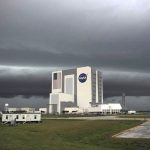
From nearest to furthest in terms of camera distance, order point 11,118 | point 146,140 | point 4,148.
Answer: point 4,148
point 146,140
point 11,118

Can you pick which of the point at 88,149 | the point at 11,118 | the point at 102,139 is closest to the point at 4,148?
the point at 88,149

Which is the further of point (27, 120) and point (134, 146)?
point (27, 120)

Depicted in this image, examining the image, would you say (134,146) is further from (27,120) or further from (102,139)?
(27,120)

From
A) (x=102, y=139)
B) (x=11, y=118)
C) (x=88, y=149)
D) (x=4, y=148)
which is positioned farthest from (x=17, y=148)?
(x=11, y=118)

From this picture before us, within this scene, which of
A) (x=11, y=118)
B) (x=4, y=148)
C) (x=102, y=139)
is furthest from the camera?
(x=11, y=118)

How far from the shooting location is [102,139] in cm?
5512

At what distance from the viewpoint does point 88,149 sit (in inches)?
1645

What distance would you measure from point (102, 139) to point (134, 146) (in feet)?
32.9

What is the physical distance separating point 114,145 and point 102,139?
7640 mm

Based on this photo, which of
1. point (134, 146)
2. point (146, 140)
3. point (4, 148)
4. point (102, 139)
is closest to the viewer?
point (4, 148)

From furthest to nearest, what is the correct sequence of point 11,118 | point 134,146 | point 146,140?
point 11,118
point 146,140
point 134,146

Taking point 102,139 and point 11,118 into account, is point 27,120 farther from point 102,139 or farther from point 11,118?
point 102,139

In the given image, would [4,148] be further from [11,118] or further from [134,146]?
[11,118]

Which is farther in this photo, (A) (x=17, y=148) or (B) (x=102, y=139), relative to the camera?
(B) (x=102, y=139)
